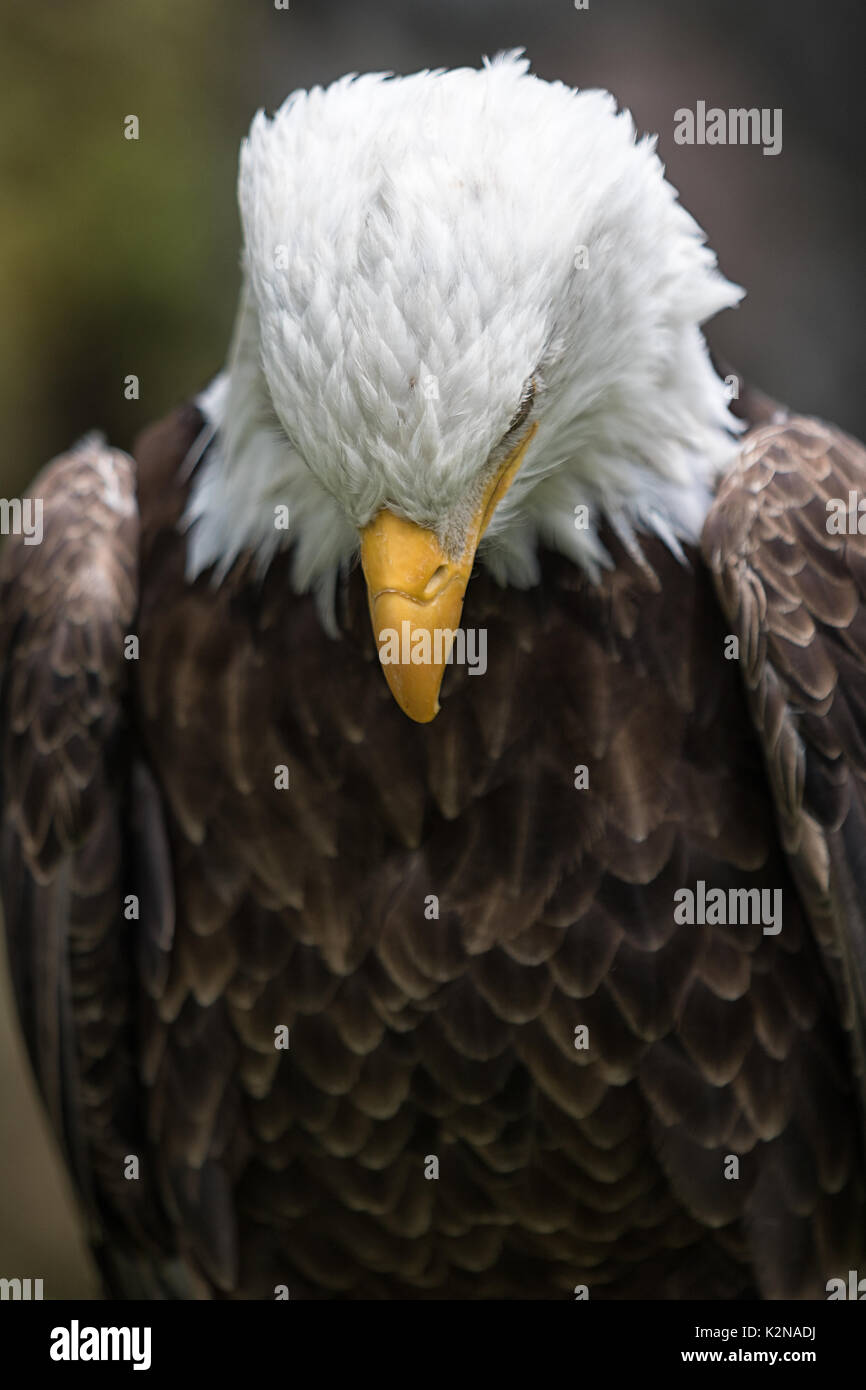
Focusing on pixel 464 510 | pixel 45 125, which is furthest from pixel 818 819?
pixel 45 125

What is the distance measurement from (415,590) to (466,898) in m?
0.60

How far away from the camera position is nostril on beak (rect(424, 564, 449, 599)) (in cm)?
157

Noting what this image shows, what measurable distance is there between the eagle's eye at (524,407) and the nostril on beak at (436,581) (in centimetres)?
16

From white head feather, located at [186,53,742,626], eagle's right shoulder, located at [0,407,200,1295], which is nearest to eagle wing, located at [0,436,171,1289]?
eagle's right shoulder, located at [0,407,200,1295]

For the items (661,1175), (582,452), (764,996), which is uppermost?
(582,452)

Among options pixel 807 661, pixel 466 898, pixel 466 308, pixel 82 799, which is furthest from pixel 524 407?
pixel 82 799

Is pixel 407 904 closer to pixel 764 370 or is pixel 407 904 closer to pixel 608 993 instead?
pixel 608 993

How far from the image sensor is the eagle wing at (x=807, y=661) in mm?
1895

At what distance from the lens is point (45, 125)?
3.63 m

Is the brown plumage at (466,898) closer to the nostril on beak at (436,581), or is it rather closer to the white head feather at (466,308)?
the white head feather at (466,308)

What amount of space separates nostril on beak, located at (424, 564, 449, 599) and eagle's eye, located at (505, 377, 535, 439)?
159mm

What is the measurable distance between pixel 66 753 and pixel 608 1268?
1.14 m

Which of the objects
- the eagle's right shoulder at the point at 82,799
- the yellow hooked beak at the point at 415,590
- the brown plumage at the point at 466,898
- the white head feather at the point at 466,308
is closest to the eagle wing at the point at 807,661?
the brown plumage at the point at 466,898

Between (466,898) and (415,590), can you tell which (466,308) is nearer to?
(415,590)
